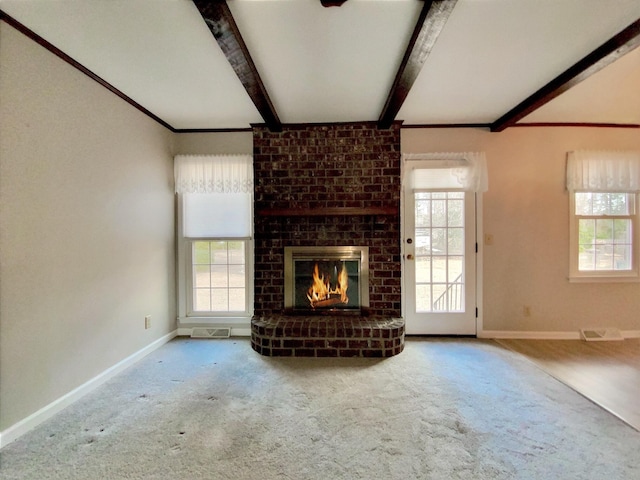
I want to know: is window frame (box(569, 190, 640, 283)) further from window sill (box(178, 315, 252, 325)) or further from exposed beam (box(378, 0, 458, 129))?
window sill (box(178, 315, 252, 325))

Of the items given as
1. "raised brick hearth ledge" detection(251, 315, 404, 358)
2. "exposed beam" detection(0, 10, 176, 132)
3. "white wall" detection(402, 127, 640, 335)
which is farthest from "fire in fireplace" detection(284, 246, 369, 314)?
"exposed beam" detection(0, 10, 176, 132)

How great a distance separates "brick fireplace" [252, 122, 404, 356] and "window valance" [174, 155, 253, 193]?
6.6 inches

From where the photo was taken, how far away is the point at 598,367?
2.37 m

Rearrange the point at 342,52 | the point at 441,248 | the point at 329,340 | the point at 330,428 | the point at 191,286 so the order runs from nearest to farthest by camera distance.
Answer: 1. the point at 330,428
2. the point at 342,52
3. the point at 329,340
4. the point at 441,248
5. the point at 191,286

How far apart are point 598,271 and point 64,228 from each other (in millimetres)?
4927

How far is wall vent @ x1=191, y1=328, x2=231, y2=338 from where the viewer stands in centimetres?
310

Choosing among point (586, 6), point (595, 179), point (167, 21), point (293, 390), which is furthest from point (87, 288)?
point (595, 179)

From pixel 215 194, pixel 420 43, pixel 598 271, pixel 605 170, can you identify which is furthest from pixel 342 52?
pixel 598 271

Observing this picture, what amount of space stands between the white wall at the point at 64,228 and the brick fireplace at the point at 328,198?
3.77 ft

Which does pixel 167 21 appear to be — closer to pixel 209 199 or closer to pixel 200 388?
pixel 209 199

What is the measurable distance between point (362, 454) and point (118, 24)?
2736 mm

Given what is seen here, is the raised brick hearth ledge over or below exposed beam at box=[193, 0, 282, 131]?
below

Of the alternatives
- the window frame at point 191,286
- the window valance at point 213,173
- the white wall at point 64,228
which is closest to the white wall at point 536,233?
the window valance at point 213,173

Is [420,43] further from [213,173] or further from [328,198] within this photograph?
[213,173]
